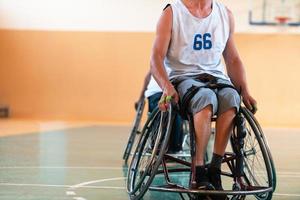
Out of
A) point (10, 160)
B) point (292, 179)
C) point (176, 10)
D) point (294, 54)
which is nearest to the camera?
point (176, 10)

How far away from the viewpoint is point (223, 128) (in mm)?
2723

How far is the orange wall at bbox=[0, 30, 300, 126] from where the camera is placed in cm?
967

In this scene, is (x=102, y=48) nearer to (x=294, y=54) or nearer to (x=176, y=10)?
(x=294, y=54)

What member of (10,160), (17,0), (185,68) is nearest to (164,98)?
(185,68)

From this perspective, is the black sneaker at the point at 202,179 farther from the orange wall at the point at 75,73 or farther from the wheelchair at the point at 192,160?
the orange wall at the point at 75,73

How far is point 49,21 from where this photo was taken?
385 inches

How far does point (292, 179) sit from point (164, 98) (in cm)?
157

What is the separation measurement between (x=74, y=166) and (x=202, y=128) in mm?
1930

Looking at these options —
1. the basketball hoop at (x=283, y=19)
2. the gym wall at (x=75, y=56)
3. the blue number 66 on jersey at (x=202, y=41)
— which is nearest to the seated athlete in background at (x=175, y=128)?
the blue number 66 on jersey at (x=202, y=41)

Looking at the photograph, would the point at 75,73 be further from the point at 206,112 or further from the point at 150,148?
the point at 206,112

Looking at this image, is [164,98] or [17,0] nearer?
[164,98]

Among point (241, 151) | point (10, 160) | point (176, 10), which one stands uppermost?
point (176, 10)

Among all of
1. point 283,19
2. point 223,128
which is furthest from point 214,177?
point 283,19

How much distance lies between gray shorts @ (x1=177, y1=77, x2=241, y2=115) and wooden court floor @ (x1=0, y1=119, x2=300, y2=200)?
0.72 m
